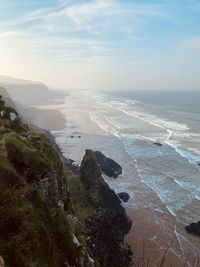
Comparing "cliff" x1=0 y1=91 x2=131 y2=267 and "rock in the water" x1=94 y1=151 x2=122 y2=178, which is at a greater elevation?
"cliff" x1=0 y1=91 x2=131 y2=267

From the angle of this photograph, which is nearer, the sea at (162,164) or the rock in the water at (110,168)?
the sea at (162,164)

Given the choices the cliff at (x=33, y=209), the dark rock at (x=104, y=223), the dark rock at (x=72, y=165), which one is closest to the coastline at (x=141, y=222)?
the dark rock at (x=104, y=223)

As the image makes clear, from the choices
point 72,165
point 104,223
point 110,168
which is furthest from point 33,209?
point 72,165

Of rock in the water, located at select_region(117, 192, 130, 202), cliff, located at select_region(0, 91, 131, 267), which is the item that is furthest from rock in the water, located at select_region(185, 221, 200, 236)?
cliff, located at select_region(0, 91, 131, 267)

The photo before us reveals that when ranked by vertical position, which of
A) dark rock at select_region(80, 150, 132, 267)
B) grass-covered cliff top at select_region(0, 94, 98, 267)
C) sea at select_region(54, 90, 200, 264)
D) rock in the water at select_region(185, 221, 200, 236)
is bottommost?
sea at select_region(54, 90, 200, 264)

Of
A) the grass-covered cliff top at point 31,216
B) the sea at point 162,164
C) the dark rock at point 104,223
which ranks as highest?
the grass-covered cliff top at point 31,216

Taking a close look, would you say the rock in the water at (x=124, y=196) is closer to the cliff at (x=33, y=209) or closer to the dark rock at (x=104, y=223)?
the dark rock at (x=104, y=223)

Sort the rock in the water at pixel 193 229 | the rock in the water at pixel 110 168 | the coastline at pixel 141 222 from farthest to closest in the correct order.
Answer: the rock in the water at pixel 110 168, the rock in the water at pixel 193 229, the coastline at pixel 141 222

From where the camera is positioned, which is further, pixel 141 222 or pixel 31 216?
pixel 141 222

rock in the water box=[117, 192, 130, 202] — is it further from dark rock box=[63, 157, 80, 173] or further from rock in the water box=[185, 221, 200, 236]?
dark rock box=[63, 157, 80, 173]

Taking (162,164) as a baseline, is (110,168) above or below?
above

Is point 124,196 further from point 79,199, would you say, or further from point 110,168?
point 110,168
